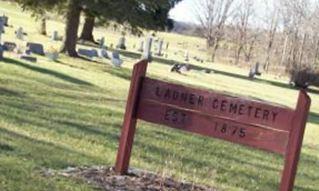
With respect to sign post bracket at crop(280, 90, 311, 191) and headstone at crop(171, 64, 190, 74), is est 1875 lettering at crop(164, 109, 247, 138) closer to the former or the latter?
sign post bracket at crop(280, 90, 311, 191)

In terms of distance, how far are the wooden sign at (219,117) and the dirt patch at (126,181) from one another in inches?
7.3

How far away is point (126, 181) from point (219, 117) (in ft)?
3.97

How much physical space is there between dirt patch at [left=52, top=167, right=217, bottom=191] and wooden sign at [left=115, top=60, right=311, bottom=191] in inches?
7.3

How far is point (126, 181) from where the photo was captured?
7.69 m

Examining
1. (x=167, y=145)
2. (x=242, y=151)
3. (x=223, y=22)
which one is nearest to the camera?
(x=167, y=145)

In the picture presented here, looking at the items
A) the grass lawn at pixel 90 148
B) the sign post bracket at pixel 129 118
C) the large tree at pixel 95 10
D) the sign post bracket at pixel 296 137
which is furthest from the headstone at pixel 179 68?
the sign post bracket at pixel 296 137

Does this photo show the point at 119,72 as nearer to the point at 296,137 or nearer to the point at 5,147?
the point at 5,147

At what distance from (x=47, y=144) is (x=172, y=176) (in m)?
1.82

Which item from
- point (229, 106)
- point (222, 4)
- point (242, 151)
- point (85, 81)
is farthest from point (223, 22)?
point (229, 106)

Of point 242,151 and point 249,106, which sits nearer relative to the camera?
point 249,106

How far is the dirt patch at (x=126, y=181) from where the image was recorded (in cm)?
746

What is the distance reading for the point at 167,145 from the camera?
11.5 meters

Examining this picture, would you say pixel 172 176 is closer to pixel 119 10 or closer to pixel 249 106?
pixel 249 106

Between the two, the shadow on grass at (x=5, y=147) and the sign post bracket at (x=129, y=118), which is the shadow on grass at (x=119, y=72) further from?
the sign post bracket at (x=129, y=118)
